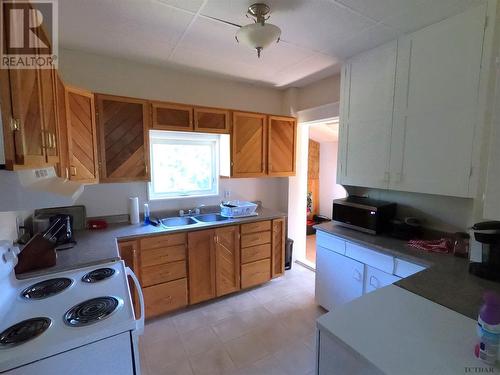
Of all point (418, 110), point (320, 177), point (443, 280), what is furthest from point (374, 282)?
point (320, 177)

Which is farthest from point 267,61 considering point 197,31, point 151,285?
point 151,285

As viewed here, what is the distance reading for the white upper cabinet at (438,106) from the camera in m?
1.60

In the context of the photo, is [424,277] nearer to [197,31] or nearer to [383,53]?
[383,53]

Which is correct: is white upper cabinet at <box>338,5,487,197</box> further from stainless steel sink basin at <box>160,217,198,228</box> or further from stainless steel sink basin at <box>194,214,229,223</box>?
stainless steel sink basin at <box>160,217,198,228</box>

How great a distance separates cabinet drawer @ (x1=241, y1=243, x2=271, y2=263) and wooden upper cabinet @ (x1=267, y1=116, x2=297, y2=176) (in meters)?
0.93

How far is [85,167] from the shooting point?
211cm

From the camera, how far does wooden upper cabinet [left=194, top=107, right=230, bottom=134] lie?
268cm

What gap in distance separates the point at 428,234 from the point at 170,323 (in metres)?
2.47

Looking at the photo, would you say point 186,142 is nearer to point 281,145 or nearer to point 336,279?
point 281,145

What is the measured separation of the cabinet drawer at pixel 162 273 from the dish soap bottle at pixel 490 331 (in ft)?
7.11

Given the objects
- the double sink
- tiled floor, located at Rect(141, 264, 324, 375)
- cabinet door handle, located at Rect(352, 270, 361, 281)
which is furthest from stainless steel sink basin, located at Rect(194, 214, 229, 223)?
cabinet door handle, located at Rect(352, 270, 361, 281)

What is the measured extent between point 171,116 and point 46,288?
5.85ft

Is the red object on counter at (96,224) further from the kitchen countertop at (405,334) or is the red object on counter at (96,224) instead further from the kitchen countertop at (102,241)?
the kitchen countertop at (405,334)

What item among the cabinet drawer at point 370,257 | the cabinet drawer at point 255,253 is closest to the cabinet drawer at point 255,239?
the cabinet drawer at point 255,253
